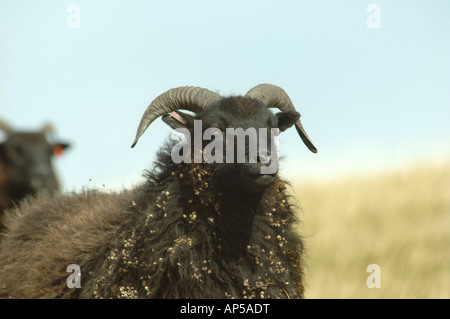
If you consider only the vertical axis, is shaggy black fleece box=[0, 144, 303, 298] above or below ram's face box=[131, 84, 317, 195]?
below

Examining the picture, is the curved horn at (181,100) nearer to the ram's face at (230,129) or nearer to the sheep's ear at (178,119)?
the ram's face at (230,129)

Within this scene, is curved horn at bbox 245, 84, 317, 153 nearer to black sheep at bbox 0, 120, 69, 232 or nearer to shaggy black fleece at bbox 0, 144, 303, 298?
shaggy black fleece at bbox 0, 144, 303, 298

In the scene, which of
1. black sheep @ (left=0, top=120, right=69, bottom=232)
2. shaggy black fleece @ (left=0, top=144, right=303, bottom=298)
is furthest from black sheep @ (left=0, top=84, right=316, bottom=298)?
black sheep @ (left=0, top=120, right=69, bottom=232)

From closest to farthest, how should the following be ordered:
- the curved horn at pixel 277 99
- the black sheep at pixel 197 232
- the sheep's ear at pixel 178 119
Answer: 1. the black sheep at pixel 197 232
2. the sheep's ear at pixel 178 119
3. the curved horn at pixel 277 99

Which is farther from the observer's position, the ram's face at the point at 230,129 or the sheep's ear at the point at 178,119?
the sheep's ear at the point at 178,119

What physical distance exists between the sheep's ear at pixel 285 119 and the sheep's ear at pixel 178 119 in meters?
0.98

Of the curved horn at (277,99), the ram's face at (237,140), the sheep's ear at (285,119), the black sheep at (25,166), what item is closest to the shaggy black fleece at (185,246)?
the ram's face at (237,140)

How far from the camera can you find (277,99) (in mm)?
7277

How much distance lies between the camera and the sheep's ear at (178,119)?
6645 mm

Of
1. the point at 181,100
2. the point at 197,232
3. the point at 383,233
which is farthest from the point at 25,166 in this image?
the point at 383,233

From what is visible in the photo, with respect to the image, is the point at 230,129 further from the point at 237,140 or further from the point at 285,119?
the point at 285,119

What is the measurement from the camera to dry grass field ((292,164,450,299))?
13.0 m

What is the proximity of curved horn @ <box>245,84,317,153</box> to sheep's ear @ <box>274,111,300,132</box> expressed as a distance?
0.31 meters

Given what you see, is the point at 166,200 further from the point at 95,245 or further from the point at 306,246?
the point at 306,246
